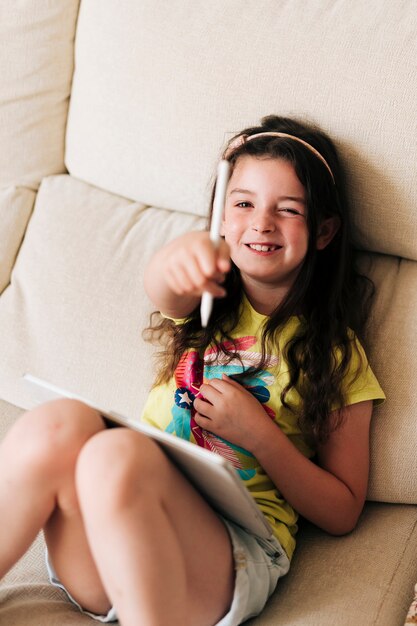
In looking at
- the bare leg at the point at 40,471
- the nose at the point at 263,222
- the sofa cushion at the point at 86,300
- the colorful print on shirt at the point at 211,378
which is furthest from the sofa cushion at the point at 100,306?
the bare leg at the point at 40,471

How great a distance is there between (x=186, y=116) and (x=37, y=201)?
38 cm

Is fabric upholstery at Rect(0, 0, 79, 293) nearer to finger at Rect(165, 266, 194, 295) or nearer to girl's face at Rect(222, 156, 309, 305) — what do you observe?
girl's face at Rect(222, 156, 309, 305)

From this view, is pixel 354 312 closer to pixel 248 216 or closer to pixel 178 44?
pixel 248 216

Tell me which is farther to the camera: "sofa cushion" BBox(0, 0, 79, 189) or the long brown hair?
"sofa cushion" BBox(0, 0, 79, 189)

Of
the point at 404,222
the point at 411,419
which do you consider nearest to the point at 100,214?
the point at 404,222

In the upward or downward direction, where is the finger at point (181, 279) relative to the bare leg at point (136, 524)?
upward

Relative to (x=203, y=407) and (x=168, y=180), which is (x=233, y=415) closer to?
(x=203, y=407)

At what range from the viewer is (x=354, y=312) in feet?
4.22

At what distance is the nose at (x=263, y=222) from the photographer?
119 cm

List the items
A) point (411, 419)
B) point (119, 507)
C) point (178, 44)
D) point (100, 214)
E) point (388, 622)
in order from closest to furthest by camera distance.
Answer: point (119, 507) < point (388, 622) < point (411, 419) < point (178, 44) < point (100, 214)

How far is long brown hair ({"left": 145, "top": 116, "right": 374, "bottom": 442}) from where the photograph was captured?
120cm

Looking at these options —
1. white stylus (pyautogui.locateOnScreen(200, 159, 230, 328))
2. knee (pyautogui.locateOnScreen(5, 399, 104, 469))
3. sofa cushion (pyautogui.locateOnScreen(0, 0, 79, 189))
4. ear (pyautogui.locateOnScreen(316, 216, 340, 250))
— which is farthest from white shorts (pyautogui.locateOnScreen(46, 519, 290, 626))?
sofa cushion (pyautogui.locateOnScreen(0, 0, 79, 189))

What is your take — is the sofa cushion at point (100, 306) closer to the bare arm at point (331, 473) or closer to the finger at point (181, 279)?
the bare arm at point (331, 473)

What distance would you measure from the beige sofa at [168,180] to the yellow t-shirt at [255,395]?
55 millimetres
